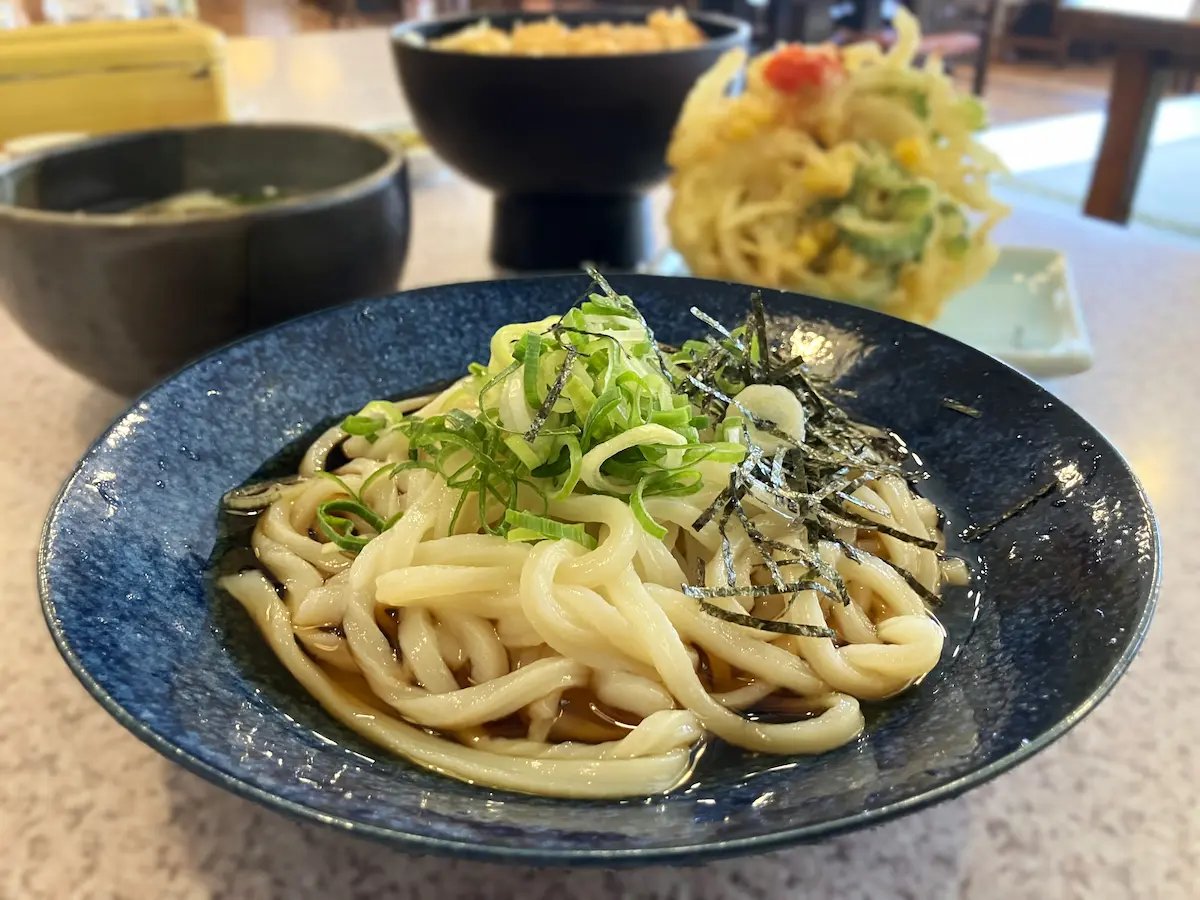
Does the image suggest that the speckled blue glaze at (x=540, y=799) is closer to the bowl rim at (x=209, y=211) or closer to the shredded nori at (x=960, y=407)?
the shredded nori at (x=960, y=407)

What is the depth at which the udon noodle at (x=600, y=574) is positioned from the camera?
850mm

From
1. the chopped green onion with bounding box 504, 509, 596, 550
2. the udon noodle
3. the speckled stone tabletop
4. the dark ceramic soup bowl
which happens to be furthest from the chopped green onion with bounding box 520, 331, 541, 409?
the dark ceramic soup bowl

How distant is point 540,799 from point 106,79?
6.90 ft

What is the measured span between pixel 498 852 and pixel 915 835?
1.71ft

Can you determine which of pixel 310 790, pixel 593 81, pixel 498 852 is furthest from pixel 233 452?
Answer: pixel 593 81

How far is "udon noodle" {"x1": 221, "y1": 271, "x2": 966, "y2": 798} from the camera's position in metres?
0.85

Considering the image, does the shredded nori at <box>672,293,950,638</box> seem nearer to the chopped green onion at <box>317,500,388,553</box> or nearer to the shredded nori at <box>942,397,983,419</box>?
the shredded nori at <box>942,397,983,419</box>

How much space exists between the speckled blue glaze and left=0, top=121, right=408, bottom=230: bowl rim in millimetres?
230

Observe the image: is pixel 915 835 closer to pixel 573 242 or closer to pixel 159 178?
pixel 573 242

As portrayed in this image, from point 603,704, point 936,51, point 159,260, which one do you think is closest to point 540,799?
point 603,704

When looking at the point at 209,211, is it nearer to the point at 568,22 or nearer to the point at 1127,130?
the point at 568,22

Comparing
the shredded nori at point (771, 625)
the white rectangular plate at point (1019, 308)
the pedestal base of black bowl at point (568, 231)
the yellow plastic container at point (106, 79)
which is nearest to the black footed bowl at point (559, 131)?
the pedestal base of black bowl at point (568, 231)

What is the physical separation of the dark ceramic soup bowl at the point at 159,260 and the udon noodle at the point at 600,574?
1.38 feet

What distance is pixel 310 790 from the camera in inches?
25.6
